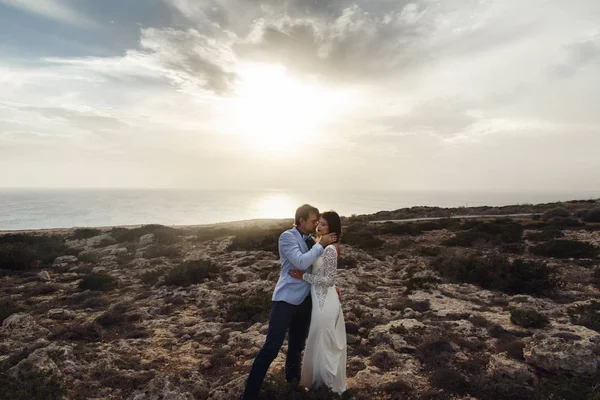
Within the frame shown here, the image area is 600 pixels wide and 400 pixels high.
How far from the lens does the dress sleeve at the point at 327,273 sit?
492cm

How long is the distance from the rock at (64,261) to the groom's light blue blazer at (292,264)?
16376 millimetres

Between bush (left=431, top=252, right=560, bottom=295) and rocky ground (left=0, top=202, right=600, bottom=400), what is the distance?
0.17 ft

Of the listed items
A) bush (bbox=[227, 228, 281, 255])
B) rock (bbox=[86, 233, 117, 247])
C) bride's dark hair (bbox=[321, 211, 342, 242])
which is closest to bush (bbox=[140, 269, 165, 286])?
bush (bbox=[227, 228, 281, 255])

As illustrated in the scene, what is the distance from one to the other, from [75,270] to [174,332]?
32.0 feet

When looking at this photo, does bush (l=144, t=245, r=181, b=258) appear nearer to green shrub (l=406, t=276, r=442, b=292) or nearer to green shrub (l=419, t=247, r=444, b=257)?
green shrub (l=406, t=276, r=442, b=292)

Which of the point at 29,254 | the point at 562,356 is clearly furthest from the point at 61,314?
the point at 562,356

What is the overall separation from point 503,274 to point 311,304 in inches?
392

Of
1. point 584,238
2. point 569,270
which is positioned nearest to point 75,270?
point 569,270

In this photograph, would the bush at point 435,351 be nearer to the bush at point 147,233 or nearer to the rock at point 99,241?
the bush at point 147,233

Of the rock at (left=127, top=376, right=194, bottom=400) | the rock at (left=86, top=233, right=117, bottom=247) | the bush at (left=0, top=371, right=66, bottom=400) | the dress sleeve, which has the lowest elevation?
the rock at (left=127, top=376, right=194, bottom=400)

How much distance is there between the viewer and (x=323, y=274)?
16.3ft

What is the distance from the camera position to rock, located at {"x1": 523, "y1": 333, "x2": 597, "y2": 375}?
5824 mm

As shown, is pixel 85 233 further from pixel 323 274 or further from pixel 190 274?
pixel 323 274

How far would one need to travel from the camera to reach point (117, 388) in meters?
5.98
